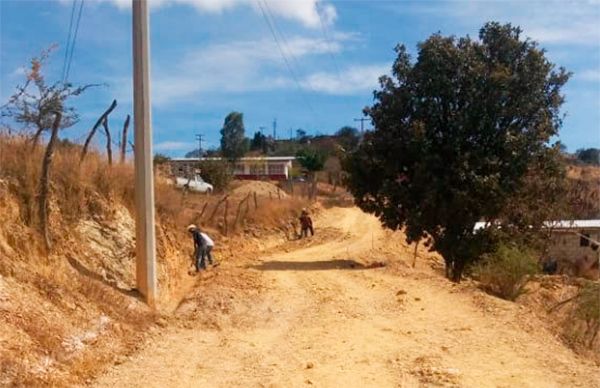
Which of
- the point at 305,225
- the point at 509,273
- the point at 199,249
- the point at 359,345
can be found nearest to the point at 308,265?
the point at 199,249

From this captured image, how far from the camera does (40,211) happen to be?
448 inches

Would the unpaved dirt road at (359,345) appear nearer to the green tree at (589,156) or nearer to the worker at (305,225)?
the worker at (305,225)

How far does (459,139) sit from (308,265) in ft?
20.5

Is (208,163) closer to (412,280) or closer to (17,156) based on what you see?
(412,280)

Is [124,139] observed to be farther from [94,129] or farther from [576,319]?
[576,319]

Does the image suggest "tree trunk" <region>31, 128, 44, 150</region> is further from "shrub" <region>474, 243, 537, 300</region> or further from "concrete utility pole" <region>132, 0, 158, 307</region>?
"shrub" <region>474, 243, 537, 300</region>

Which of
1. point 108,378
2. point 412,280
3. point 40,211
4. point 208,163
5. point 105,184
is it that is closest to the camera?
point 108,378

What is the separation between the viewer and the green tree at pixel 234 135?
3735 inches

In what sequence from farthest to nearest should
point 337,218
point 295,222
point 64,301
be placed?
1. point 337,218
2. point 295,222
3. point 64,301

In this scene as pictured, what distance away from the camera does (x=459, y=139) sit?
73.7 ft

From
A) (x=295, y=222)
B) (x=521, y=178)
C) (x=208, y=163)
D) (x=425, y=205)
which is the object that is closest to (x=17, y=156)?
(x=425, y=205)

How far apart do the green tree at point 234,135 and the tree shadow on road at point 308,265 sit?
7234 centimetres

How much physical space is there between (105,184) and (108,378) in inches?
264

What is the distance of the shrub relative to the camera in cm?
1892
